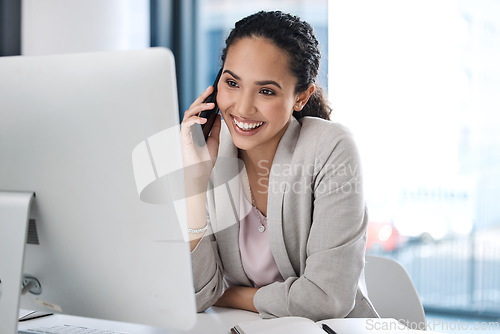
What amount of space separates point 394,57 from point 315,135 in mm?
1942

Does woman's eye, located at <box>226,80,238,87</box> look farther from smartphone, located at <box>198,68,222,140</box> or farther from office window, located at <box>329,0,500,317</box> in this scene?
office window, located at <box>329,0,500,317</box>

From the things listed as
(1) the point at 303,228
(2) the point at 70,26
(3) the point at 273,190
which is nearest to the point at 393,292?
(1) the point at 303,228

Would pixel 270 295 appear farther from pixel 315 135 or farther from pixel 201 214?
pixel 315 135

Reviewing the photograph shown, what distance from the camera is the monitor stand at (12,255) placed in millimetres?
690

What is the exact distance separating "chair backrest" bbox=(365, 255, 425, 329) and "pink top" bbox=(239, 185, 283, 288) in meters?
0.26

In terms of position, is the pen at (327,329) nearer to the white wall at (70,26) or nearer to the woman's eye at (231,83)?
the woman's eye at (231,83)

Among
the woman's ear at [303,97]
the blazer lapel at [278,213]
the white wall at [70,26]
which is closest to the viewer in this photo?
the blazer lapel at [278,213]

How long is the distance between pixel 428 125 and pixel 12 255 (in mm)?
2735

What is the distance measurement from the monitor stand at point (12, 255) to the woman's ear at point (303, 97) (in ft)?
2.92

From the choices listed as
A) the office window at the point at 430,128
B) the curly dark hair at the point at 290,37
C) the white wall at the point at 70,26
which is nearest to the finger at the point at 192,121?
the curly dark hair at the point at 290,37

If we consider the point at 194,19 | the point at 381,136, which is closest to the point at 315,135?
the point at 381,136

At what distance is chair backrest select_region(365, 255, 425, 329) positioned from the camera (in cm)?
130

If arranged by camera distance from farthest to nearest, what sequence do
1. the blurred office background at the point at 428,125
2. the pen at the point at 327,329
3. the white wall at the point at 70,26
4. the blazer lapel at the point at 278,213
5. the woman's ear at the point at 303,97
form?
the blurred office background at the point at 428,125 → the white wall at the point at 70,26 → the woman's ear at the point at 303,97 → the blazer lapel at the point at 278,213 → the pen at the point at 327,329

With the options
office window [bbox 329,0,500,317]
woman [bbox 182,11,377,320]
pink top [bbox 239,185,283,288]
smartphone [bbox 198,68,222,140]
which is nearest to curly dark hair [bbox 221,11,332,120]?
woman [bbox 182,11,377,320]
